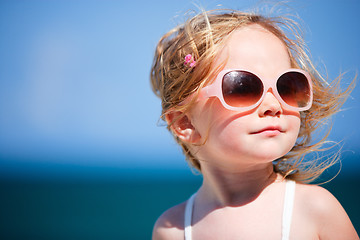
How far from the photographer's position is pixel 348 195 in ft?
11.6

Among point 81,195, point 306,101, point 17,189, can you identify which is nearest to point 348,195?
point 306,101

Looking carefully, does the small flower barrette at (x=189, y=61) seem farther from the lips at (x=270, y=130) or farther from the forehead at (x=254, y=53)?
the lips at (x=270, y=130)

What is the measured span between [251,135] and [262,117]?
75 millimetres

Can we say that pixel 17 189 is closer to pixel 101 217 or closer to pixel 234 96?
pixel 101 217

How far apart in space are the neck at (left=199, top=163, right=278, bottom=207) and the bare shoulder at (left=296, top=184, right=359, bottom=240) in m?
0.18

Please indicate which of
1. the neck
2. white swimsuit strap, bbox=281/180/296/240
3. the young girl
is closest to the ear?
the young girl

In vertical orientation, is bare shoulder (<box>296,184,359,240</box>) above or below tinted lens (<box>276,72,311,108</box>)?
below

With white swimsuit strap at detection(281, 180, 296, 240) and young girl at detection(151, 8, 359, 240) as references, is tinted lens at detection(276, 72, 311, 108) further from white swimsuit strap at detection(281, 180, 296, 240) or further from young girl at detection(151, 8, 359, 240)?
white swimsuit strap at detection(281, 180, 296, 240)

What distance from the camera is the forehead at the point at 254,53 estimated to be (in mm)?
1257

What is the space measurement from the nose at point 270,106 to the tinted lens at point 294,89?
3 centimetres

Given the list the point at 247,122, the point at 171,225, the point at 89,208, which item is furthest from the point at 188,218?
the point at 89,208

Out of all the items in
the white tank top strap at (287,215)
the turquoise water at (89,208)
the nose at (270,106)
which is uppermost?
the nose at (270,106)

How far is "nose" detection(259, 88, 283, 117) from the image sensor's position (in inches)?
47.9

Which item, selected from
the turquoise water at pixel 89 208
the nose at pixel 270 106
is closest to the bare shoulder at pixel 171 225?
the nose at pixel 270 106
